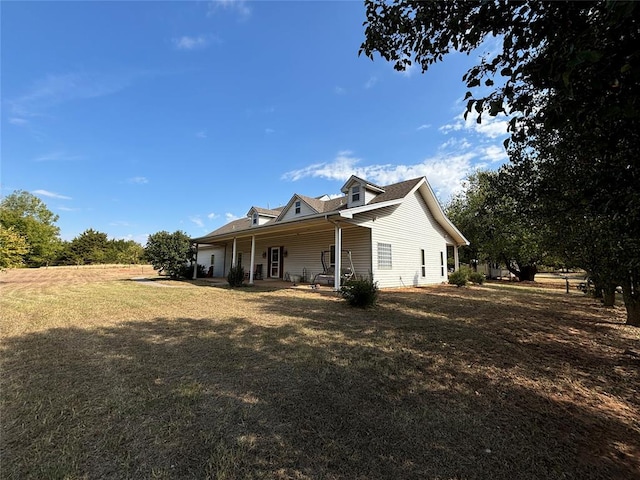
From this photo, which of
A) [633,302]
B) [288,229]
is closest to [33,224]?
[288,229]

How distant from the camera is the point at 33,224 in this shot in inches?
1396

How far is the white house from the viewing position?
12977mm

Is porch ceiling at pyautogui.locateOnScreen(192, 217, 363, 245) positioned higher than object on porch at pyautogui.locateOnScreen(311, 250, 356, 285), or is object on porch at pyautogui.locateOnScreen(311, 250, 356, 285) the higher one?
porch ceiling at pyautogui.locateOnScreen(192, 217, 363, 245)

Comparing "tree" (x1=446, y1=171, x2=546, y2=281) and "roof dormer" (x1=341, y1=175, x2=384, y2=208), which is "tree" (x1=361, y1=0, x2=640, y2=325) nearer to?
"roof dormer" (x1=341, y1=175, x2=384, y2=208)

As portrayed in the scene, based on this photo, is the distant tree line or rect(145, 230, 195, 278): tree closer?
rect(145, 230, 195, 278): tree

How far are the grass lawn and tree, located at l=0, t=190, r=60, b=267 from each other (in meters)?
33.7

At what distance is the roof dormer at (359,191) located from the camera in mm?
14711

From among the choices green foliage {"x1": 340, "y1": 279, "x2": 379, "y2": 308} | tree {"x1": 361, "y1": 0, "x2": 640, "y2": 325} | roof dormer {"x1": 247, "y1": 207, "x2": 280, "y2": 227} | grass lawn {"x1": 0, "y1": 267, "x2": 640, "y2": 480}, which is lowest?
grass lawn {"x1": 0, "y1": 267, "x2": 640, "y2": 480}

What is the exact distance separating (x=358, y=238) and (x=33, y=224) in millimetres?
44192

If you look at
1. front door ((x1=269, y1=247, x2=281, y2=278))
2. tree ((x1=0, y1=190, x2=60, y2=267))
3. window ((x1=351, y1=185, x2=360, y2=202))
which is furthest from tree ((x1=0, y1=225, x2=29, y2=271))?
tree ((x1=0, y1=190, x2=60, y2=267))

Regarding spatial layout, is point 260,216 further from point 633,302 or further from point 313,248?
point 633,302

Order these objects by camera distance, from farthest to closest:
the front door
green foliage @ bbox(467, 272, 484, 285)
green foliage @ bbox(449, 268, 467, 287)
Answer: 1. green foliage @ bbox(467, 272, 484, 285)
2. the front door
3. green foliage @ bbox(449, 268, 467, 287)

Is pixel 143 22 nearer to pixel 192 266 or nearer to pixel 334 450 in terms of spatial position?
pixel 334 450

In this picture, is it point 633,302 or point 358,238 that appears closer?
point 633,302
